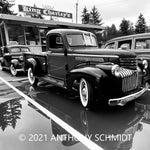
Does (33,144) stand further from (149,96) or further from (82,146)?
(149,96)

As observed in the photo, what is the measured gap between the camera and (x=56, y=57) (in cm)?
484

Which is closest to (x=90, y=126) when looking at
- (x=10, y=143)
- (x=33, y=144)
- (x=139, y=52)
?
(x=33, y=144)

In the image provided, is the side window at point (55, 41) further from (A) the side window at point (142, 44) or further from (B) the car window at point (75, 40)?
(A) the side window at point (142, 44)

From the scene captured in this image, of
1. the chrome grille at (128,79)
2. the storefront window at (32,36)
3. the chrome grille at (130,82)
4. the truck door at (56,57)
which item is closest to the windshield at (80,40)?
the truck door at (56,57)

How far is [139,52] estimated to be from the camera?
5855 millimetres

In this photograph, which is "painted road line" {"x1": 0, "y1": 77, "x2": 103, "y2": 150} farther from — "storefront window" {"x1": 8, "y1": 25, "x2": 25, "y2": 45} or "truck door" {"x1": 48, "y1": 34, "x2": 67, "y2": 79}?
"storefront window" {"x1": 8, "y1": 25, "x2": 25, "y2": 45}

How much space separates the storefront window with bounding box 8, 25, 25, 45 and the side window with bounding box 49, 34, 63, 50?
487 inches

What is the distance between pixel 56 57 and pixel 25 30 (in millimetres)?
14130

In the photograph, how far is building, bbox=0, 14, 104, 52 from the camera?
1568 cm

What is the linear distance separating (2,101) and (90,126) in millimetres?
2786

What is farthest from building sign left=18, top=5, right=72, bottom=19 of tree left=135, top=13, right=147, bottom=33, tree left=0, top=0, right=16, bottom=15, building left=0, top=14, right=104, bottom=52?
tree left=135, top=13, right=147, bottom=33

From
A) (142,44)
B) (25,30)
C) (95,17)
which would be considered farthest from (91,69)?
(95,17)

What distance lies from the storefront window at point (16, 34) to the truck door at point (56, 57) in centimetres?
1240

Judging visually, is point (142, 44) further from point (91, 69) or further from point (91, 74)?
point (91, 74)
